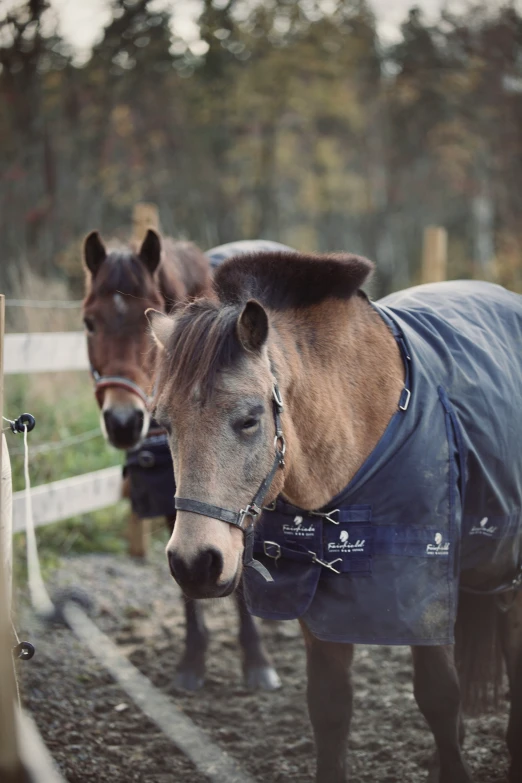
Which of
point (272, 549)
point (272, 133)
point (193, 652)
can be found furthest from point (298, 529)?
point (272, 133)

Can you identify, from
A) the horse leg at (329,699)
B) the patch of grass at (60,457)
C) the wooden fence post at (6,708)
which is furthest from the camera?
the patch of grass at (60,457)

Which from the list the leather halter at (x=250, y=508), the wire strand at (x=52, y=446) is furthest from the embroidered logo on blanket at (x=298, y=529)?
the wire strand at (x=52, y=446)

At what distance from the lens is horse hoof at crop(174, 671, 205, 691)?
378 centimetres

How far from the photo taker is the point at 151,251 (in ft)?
13.0

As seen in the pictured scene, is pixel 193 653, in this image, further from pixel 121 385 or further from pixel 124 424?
pixel 121 385

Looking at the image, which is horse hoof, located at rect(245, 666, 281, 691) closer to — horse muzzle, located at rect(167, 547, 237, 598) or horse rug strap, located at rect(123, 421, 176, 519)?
horse rug strap, located at rect(123, 421, 176, 519)

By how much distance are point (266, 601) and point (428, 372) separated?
92 centimetres

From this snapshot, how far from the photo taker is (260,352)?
6.98 feet

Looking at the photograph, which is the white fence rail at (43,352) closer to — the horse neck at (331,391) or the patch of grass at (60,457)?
the patch of grass at (60,457)

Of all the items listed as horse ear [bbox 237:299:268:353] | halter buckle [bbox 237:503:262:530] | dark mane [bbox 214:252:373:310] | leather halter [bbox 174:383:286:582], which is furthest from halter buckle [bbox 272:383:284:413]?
dark mane [bbox 214:252:373:310]

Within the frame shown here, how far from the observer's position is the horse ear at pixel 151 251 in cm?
392

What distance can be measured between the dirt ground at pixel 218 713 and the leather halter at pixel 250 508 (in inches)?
20.2

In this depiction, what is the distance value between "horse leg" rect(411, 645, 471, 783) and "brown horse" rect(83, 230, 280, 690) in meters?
1.32

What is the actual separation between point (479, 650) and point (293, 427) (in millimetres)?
1528
